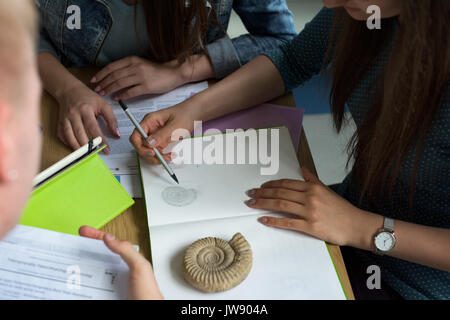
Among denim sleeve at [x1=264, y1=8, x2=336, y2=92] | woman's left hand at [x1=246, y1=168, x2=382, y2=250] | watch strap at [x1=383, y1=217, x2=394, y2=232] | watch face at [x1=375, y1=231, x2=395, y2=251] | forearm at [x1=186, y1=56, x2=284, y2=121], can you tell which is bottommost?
watch face at [x1=375, y1=231, x2=395, y2=251]

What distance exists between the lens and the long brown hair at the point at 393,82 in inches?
24.5

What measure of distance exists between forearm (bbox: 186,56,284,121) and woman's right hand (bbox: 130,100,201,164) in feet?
0.06

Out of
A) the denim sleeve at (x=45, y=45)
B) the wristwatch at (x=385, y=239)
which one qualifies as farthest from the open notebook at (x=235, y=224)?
the denim sleeve at (x=45, y=45)

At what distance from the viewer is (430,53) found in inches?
25.2

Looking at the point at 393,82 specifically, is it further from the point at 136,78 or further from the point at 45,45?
the point at 45,45

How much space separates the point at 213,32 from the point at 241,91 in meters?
0.24

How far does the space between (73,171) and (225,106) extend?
340 mm

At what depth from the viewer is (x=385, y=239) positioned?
73 centimetres

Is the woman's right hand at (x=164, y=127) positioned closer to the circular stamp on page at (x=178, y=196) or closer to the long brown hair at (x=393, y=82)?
the circular stamp on page at (x=178, y=196)

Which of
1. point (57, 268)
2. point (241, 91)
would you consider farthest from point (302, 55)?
point (57, 268)

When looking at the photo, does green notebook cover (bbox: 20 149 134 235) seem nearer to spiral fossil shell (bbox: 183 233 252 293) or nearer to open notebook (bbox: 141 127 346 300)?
open notebook (bbox: 141 127 346 300)

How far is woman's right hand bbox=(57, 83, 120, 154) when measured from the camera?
0.85m

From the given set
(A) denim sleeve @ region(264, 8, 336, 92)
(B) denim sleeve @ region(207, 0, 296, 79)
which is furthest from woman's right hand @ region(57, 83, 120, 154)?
(A) denim sleeve @ region(264, 8, 336, 92)

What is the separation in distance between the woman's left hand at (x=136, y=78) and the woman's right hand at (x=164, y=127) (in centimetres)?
11
